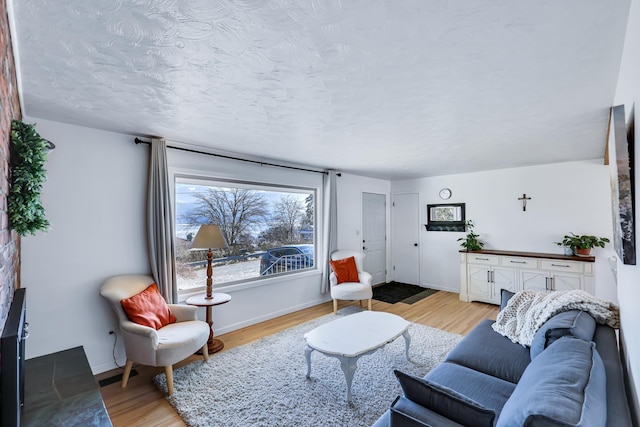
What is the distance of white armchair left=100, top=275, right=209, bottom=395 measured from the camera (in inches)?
92.6

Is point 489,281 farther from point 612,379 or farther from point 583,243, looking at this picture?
point 612,379

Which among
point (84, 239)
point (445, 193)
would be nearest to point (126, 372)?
point (84, 239)

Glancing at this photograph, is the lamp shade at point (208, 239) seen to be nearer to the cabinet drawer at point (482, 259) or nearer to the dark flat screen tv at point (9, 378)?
the dark flat screen tv at point (9, 378)

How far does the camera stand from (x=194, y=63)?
Answer: 5.21ft

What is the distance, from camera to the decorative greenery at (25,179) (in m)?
1.52

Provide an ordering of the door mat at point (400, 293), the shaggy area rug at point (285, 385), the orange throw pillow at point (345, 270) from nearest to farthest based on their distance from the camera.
A: the shaggy area rug at point (285, 385)
the orange throw pillow at point (345, 270)
the door mat at point (400, 293)

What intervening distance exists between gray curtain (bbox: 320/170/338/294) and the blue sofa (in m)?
2.86

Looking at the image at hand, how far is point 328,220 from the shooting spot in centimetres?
475

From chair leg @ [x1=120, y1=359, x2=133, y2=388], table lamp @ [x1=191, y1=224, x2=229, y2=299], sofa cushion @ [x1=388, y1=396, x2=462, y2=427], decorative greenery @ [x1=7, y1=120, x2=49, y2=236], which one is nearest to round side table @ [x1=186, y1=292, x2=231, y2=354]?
table lamp @ [x1=191, y1=224, x2=229, y2=299]

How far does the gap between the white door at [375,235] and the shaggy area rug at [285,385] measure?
8.60 ft

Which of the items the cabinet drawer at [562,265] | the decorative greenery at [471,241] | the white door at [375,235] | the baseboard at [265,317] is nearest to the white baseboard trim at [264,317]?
the baseboard at [265,317]

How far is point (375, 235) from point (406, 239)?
707mm

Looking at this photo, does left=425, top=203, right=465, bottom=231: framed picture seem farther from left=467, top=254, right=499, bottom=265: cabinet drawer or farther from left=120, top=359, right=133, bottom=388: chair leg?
left=120, top=359, right=133, bottom=388: chair leg

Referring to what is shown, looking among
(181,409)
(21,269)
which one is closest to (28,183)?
(21,269)
